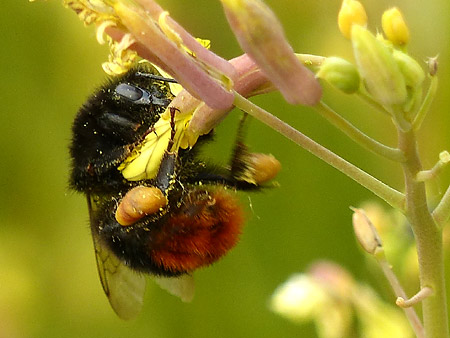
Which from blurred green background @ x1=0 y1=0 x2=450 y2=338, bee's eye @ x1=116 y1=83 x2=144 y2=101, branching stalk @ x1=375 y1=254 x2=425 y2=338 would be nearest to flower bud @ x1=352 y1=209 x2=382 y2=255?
branching stalk @ x1=375 y1=254 x2=425 y2=338

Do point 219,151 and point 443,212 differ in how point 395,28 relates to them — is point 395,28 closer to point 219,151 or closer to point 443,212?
point 443,212

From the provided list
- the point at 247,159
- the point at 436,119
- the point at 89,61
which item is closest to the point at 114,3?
the point at 247,159

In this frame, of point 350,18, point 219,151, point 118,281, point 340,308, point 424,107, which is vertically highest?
point 350,18

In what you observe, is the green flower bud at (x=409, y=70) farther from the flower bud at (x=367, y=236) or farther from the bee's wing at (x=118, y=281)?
the bee's wing at (x=118, y=281)

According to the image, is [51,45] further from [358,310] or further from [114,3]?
[114,3]

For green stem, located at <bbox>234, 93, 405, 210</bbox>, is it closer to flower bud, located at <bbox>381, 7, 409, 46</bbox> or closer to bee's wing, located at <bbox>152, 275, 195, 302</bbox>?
flower bud, located at <bbox>381, 7, 409, 46</bbox>

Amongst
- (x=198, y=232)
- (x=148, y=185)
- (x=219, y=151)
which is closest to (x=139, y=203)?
(x=148, y=185)

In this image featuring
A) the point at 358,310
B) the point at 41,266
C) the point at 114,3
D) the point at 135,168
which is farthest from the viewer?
the point at 41,266
